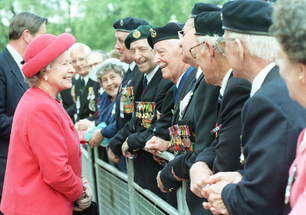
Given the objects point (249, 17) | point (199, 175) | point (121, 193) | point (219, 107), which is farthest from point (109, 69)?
point (249, 17)

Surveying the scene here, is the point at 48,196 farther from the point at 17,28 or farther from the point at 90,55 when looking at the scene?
the point at 90,55

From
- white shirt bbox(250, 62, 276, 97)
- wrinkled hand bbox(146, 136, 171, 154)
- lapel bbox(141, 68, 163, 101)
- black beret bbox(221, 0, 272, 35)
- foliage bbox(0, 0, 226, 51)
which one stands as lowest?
foliage bbox(0, 0, 226, 51)

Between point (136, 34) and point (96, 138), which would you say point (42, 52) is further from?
point (96, 138)

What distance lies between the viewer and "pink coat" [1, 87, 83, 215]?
322 centimetres

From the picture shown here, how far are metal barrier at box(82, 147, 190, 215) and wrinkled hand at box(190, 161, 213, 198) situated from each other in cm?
43

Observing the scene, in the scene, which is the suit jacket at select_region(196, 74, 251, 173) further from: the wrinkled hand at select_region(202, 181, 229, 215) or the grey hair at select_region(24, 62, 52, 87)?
the grey hair at select_region(24, 62, 52, 87)

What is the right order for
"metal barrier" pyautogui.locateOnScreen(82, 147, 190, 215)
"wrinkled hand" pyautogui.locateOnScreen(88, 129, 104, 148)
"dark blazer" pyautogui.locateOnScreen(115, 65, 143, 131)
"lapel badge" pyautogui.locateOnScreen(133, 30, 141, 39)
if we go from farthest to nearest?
1. "wrinkled hand" pyautogui.locateOnScreen(88, 129, 104, 148)
2. "dark blazer" pyautogui.locateOnScreen(115, 65, 143, 131)
3. "lapel badge" pyautogui.locateOnScreen(133, 30, 141, 39)
4. "metal barrier" pyautogui.locateOnScreen(82, 147, 190, 215)

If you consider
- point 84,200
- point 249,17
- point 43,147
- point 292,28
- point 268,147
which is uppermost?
point 292,28

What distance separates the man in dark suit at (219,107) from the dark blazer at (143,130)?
1.25 metres

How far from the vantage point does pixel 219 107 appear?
8.72ft

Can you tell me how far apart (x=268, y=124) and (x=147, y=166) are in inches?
95.5

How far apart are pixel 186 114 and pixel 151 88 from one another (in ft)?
4.49

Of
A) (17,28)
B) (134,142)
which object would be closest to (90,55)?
(17,28)

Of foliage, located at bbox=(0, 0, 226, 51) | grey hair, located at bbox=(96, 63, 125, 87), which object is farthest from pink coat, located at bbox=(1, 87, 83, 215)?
foliage, located at bbox=(0, 0, 226, 51)
